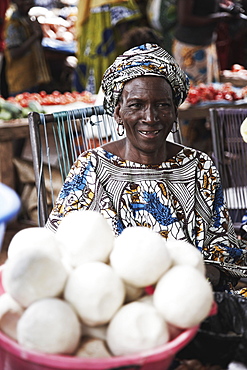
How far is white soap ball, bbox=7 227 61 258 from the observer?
3.25 feet

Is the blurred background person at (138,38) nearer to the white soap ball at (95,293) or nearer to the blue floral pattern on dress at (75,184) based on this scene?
the blue floral pattern on dress at (75,184)

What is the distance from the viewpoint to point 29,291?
3.11 feet

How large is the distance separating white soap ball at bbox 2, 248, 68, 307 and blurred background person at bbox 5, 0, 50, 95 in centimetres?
547

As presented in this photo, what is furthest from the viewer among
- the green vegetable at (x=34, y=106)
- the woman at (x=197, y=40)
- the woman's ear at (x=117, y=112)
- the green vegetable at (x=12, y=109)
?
the woman at (x=197, y=40)

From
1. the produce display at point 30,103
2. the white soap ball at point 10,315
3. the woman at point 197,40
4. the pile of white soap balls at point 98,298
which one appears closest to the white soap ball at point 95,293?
the pile of white soap balls at point 98,298

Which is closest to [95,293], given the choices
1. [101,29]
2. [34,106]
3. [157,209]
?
[157,209]

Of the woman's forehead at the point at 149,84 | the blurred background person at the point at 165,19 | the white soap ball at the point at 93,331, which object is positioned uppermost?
the blurred background person at the point at 165,19

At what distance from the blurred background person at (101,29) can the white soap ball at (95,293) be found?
5018 millimetres

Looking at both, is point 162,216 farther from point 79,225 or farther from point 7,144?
point 7,144

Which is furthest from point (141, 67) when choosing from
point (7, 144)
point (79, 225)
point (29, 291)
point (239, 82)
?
point (239, 82)

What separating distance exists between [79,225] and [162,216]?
849mm

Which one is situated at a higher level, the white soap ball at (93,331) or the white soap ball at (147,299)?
the white soap ball at (147,299)

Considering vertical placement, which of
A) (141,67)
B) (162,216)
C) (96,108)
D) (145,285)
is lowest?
(162,216)

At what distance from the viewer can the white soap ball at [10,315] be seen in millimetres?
983
